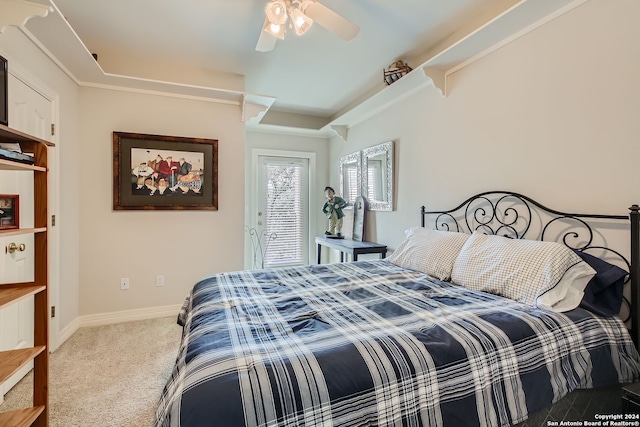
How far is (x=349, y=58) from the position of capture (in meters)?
2.92

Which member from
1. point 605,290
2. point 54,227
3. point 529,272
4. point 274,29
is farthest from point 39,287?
point 605,290

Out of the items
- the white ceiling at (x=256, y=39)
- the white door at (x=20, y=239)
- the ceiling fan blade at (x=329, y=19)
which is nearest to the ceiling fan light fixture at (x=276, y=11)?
the ceiling fan blade at (x=329, y=19)

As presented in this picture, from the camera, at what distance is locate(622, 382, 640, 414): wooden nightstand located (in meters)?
1.10

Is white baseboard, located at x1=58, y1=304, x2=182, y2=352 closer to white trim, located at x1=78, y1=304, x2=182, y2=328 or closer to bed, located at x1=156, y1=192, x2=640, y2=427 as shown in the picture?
white trim, located at x1=78, y1=304, x2=182, y2=328

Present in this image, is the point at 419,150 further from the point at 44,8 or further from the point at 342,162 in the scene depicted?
the point at 44,8

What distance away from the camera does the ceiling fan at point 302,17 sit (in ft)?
5.93

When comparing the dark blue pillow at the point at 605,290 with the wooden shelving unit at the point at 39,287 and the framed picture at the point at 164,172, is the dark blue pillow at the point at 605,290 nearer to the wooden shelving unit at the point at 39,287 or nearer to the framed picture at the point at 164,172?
the wooden shelving unit at the point at 39,287

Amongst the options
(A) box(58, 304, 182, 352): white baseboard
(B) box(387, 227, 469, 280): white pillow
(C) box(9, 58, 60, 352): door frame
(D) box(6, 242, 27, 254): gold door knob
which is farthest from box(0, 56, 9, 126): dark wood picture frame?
(B) box(387, 227, 469, 280): white pillow

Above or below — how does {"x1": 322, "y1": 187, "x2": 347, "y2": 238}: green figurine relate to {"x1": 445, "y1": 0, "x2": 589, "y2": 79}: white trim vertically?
below

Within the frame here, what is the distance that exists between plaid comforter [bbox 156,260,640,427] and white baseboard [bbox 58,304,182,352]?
6.24 feet

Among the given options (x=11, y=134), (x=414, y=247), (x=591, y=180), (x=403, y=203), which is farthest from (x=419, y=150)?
(x=11, y=134)

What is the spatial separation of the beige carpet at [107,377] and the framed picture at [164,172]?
1.25 meters

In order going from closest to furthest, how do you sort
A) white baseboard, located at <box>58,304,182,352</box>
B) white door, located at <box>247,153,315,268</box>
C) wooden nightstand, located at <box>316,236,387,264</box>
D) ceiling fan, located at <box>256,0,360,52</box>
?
ceiling fan, located at <box>256,0,360,52</box>, white baseboard, located at <box>58,304,182,352</box>, wooden nightstand, located at <box>316,236,387,264</box>, white door, located at <box>247,153,315,268</box>

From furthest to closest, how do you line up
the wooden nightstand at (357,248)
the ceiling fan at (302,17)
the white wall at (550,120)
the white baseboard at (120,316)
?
the wooden nightstand at (357,248) < the white baseboard at (120,316) < the ceiling fan at (302,17) < the white wall at (550,120)
